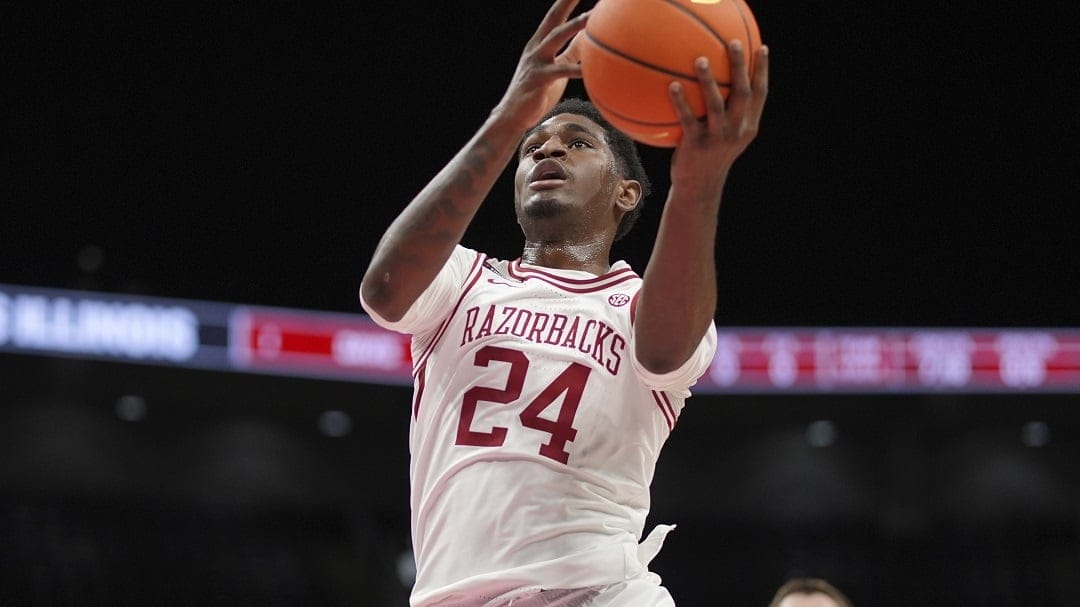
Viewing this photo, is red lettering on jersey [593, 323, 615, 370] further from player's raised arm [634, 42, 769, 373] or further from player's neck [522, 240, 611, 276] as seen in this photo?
player's neck [522, 240, 611, 276]

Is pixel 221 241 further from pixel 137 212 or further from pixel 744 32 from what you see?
pixel 744 32

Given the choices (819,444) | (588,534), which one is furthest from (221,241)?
(588,534)

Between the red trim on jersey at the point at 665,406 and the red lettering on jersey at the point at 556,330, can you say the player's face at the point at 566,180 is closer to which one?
the red lettering on jersey at the point at 556,330

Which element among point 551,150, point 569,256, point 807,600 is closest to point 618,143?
point 551,150

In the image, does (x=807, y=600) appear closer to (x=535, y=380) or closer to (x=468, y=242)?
(x=535, y=380)

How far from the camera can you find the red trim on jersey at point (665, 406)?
3432 mm

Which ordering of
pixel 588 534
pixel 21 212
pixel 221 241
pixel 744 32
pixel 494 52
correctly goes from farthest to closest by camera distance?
pixel 494 52
pixel 221 241
pixel 21 212
pixel 588 534
pixel 744 32

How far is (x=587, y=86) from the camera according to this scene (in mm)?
→ 3094

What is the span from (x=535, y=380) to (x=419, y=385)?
1.26 feet

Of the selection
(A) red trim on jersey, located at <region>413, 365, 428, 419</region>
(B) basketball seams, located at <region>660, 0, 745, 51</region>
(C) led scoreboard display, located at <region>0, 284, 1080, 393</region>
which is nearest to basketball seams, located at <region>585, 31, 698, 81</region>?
(B) basketball seams, located at <region>660, 0, 745, 51</region>

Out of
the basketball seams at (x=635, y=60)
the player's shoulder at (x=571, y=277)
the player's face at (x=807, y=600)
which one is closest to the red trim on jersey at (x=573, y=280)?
the player's shoulder at (x=571, y=277)

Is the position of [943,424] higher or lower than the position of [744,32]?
lower

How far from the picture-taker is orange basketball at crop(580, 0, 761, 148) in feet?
9.40

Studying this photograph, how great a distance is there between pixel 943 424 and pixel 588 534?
17.4 meters
